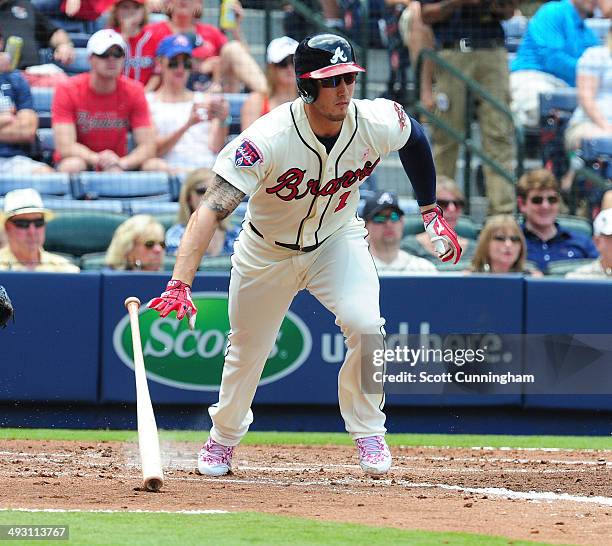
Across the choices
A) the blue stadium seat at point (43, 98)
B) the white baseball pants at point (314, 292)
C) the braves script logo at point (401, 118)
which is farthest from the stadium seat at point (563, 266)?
the blue stadium seat at point (43, 98)

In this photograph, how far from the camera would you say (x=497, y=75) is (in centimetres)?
1091

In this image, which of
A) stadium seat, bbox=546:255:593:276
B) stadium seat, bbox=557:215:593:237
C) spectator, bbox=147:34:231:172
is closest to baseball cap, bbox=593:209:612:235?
stadium seat, bbox=546:255:593:276

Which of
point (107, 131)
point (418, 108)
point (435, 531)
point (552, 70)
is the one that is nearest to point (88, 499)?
point (435, 531)

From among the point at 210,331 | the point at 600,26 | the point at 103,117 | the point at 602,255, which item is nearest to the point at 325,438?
the point at 210,331

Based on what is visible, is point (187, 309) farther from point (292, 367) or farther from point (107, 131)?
point (107, 131)

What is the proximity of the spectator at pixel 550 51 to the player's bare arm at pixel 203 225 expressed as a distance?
6.30m

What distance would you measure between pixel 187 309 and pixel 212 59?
6.25 meters

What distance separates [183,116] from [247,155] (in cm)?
511

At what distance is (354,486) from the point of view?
577 cm

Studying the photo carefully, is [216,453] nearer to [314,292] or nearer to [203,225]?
[314,292]

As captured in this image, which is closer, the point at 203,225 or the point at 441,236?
the point at 203,225

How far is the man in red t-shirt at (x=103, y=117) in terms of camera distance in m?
9.87

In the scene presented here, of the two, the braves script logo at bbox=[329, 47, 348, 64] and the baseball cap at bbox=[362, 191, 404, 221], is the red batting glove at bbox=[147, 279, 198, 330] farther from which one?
the baseball cap at bbox=[362, 191, 404, 221]

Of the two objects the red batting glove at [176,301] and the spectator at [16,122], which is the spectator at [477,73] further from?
the red batting glove at [176,301]
